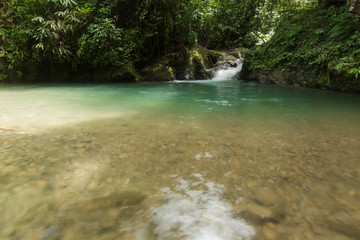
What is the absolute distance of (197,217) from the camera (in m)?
1.17

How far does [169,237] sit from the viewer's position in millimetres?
1034

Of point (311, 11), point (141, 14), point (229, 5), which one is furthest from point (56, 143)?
point (229, 5)

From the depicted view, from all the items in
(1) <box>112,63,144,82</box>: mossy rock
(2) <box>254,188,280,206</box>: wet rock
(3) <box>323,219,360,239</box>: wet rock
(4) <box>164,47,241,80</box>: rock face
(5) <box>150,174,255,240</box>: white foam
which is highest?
(4) <box>164,47,241,80</box>: rock face

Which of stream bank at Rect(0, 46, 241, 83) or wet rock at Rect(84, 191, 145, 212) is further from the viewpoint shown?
stream bank at Rect(0, 46, 241, 83)

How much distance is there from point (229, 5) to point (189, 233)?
15022mm

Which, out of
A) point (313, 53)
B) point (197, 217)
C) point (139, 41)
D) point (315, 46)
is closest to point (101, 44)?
point (139, 41)

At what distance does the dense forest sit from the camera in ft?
24.9

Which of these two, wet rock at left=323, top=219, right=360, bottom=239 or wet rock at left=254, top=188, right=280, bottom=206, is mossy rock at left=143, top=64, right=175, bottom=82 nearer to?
wet rock at left=254, top=188, right=280, bottom=206

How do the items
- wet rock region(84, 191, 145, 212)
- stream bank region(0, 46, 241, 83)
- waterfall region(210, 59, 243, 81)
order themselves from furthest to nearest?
waterfall region(210, 59, 243, 81) < stream bank region(0, 46, 241, 83) < wet rock region(84, 191, 145, 212)

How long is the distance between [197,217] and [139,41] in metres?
10.4

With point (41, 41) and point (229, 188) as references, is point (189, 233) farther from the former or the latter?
point (41, 41)

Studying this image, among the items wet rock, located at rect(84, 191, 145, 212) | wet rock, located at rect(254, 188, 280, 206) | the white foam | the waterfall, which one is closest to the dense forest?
the waterfall

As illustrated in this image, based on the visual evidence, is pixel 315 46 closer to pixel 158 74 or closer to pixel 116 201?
pixel 158 74

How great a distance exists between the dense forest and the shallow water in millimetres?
6012
